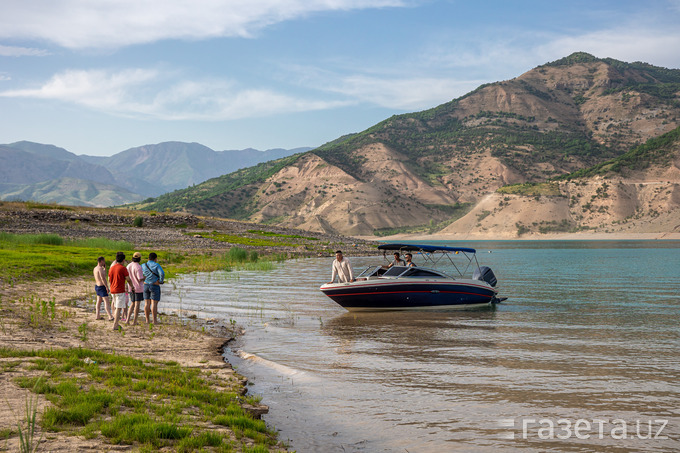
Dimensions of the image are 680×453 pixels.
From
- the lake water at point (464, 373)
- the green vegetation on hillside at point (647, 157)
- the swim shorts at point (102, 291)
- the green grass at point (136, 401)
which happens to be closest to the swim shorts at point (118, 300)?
the swim shorts at point (102, 291)

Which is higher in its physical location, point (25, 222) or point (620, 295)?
point (25, 222)

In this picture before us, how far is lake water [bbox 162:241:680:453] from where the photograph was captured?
8.12 metres

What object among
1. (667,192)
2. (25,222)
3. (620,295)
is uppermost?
(667,192)

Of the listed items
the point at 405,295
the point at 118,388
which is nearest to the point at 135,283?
the point at 118,388

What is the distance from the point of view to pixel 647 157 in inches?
5719

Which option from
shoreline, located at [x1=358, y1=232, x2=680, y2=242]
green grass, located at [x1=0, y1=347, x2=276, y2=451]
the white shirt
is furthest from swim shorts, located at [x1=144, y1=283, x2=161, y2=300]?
shoreline, located at [x1=358, y1=232, x2=680, y2=242]

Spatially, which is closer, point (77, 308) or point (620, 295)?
point (77, 308)

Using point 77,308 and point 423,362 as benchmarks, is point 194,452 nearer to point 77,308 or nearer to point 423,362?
point 423,362

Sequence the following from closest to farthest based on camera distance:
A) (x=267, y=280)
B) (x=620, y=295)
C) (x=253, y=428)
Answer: (x=253, y=428)
(x=620, y=295)
(x=267, y=280)

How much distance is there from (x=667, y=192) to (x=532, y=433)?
142555mm

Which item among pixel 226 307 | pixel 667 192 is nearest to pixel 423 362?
pixel 226 307

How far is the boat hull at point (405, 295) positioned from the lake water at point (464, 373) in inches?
22.2

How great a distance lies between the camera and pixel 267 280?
109 feet

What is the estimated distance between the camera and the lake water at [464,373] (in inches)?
320
